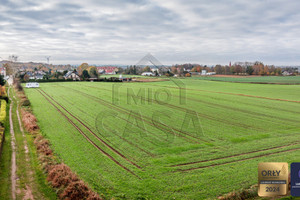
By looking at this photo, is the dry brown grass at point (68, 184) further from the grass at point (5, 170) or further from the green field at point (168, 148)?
the grass at point (5, 170)

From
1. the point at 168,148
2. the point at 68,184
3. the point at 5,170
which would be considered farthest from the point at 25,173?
the point at 168,148

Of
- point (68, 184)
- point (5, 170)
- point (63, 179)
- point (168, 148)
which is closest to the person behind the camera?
point (68, 184)

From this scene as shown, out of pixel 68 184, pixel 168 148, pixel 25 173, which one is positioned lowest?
pixel 25 173

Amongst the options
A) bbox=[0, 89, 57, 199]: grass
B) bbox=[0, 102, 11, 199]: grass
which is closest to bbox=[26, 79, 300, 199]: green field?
bbox=[0, 89, 57, 199]: grass

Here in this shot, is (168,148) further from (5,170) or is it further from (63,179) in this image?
(5,170)

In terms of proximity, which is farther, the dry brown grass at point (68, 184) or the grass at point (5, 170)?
the grass at point (5, 170)

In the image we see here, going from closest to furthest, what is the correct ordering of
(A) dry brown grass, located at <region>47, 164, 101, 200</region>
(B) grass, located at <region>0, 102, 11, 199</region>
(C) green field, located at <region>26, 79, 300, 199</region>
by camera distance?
(A) dry brown grass, located at <region>47, 164, 101, 200</region>
(B) grass, located at <region>0, 102, 11, 199</region>
(C) green field, located at <region>26, 79, 300, 199</region>

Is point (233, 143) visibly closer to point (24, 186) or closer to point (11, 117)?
point (24, 186)

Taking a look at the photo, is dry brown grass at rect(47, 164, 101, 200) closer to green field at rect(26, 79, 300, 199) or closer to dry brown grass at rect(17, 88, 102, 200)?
dry brown grass at rect(17, 88, 102, 200)

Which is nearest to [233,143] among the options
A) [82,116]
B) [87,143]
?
[87,143]

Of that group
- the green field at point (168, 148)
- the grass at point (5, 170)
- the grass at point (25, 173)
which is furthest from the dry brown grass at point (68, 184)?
the grass at point (5, 170)

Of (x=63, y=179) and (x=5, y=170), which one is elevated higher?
(x=63, y=179)

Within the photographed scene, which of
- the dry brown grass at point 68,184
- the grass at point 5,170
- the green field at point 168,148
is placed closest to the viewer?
the dry brown grass at point 68,184
